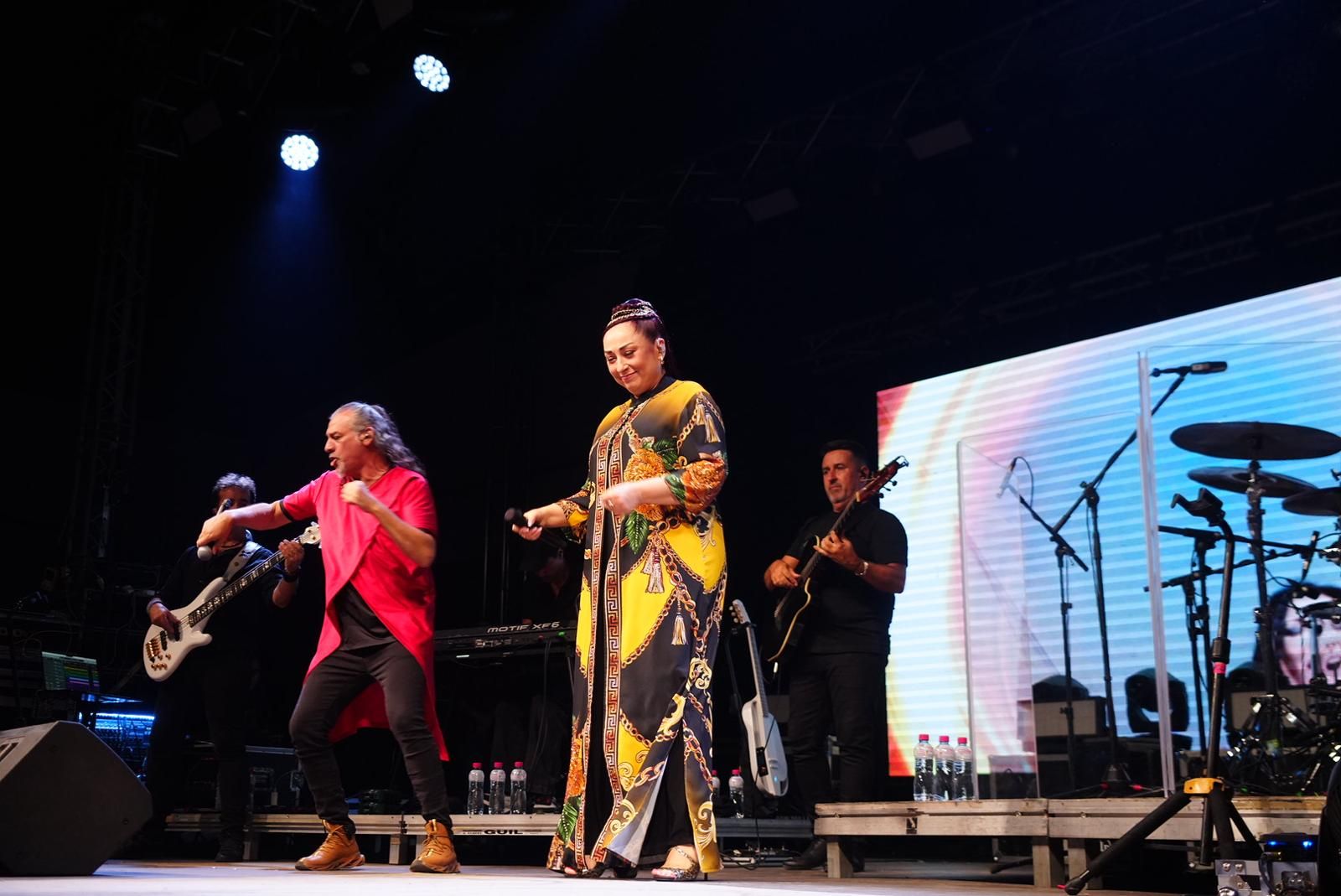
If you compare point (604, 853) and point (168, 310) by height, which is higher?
point (168, 310)

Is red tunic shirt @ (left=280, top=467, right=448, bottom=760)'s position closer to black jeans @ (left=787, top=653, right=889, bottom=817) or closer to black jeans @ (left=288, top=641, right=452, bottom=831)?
black jeans @ (left=288, top=641, right=452, bottom=831)

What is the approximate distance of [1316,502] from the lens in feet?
12.5

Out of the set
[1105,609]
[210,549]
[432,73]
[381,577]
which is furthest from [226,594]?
[1105,609]

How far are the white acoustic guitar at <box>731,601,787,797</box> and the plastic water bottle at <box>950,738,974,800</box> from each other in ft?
2.57

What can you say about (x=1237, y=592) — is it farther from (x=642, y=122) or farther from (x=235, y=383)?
(x=235, y=383)

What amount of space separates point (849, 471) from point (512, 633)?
224 cm

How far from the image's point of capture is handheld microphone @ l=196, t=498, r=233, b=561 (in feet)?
18.9

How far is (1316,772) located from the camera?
170 inches

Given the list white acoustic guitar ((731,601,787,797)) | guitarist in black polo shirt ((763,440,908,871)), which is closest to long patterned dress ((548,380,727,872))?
guitarist in black polo shirt ((763,440,908,871))

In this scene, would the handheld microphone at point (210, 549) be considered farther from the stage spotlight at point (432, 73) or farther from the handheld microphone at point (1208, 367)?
the handheld microphone at point (1208, 367)

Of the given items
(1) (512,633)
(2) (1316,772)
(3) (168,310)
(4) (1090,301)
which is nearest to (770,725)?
(1) (512,633)

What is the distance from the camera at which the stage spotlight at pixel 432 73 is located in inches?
304

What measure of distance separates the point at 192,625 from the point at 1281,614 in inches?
187

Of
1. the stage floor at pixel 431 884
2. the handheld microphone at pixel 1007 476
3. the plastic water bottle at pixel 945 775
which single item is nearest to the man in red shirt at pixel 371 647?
the stage floor at pixel 431 884
